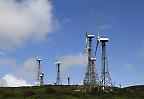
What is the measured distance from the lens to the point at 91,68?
184750mm

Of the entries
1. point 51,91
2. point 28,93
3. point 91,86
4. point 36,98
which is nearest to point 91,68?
point 91,86

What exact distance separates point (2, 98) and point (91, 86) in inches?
2082

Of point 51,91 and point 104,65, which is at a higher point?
point 104,65

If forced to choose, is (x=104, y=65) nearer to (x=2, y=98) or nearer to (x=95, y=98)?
(x=95, y=98)

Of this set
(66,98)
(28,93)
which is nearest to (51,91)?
(28,93)

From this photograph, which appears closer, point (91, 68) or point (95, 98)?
point (95, 98)

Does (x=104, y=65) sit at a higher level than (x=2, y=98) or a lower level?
higher

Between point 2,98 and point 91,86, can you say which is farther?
point 91,86

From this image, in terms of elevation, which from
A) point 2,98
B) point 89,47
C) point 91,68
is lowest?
point 2,98

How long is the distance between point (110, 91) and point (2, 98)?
55491 mm

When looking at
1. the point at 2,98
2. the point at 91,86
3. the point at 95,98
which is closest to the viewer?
the point at 95,98

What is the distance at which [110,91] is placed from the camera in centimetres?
17175

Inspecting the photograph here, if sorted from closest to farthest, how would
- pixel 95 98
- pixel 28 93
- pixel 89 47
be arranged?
pixel 95 98 → pixel 28 93 → pixel 89 47

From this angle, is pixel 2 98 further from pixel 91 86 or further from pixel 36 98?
pixel 91 86
